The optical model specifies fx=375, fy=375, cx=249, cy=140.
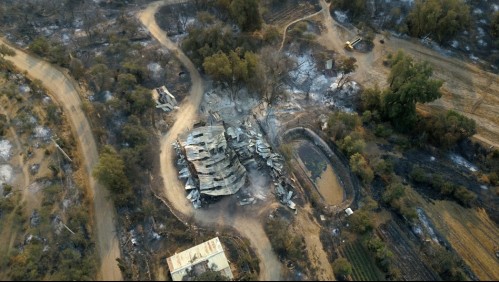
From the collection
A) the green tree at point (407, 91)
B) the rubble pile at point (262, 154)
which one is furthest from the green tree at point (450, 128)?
Answer: the rubble pile at point (262, 154)

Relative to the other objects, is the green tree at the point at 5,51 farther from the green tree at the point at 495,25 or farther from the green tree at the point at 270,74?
the green tree at the point at 495,25

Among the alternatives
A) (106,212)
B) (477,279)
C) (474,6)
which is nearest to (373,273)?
(477,279)

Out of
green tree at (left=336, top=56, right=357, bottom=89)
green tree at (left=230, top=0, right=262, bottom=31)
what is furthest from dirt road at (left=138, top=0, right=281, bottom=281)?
green tree at (left=336, top=56, right=357, bottom=89)

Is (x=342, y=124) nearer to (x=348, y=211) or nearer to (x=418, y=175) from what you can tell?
(x=418, y=175)

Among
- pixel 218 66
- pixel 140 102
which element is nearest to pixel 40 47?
pixel 140 102

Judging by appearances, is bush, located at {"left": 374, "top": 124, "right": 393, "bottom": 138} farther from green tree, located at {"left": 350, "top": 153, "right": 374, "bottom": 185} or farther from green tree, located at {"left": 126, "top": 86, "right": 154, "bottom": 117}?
green tree, located at {"left": 126, "top": 86, "right": 154, "bottom": 117}

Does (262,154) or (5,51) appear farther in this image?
(5,51)
